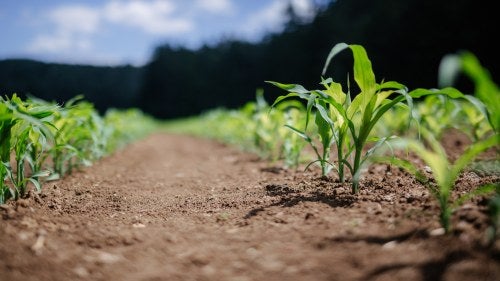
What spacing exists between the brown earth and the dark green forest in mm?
1082

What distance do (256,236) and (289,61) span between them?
28.0 metres

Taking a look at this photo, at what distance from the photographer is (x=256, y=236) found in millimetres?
1468

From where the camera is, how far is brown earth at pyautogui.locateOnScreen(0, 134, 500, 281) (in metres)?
1.14

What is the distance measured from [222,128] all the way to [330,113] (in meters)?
5.54

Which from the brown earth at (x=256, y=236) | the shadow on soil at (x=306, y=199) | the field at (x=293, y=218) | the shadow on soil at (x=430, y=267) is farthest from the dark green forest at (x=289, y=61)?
the shadow on soil at (x=430, y=267)

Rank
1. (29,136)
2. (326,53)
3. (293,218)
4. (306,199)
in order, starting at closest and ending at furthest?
(293,218) → (306,199) → (29,136) → (326,53)

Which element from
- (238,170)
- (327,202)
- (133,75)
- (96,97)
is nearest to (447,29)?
(238,170)

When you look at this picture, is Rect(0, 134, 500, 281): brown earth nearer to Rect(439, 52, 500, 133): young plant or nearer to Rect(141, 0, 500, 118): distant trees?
Rect(439, 52, 500, 133): young plant

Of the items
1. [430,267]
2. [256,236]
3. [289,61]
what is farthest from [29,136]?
[289,61]

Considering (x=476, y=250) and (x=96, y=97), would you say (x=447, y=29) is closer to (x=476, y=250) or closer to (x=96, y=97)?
(x=476, y=250)

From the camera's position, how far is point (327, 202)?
1.80m

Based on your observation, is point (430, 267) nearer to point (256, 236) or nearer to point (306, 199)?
point (256, 236)

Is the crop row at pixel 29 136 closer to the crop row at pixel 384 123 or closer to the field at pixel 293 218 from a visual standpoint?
the field at pixel 293 218

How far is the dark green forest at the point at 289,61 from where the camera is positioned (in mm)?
12953
